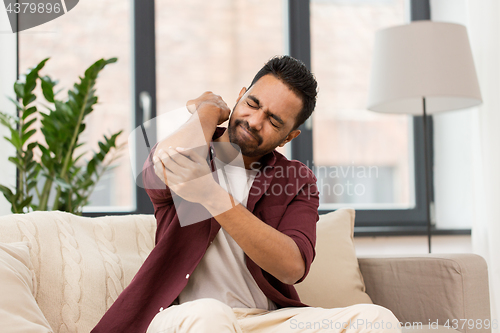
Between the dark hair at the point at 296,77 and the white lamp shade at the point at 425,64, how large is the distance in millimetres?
847

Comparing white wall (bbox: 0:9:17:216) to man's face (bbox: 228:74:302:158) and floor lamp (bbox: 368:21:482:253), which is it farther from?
floor lamp (bbox: 368:21:482:253)

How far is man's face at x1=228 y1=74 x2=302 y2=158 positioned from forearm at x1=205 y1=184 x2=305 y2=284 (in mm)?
231

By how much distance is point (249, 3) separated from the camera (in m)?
2.43

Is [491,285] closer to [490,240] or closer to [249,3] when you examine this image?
[490,240]

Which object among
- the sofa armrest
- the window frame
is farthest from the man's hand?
the window frame

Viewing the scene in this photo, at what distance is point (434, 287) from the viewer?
1.30m

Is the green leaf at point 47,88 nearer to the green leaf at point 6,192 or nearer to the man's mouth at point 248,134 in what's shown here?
the green leaf at point 6,192

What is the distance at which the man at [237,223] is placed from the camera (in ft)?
2.89

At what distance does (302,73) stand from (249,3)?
58.0 inches

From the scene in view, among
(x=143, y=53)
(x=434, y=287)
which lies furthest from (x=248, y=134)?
(x=143, y=53)

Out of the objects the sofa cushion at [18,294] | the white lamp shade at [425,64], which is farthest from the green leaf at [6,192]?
the white lamp shade at [425,64]

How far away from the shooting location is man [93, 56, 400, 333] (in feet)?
2.89

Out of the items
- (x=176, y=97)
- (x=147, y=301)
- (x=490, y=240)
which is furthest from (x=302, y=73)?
(x=490, y=240)

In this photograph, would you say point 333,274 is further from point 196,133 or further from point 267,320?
point 196,133
